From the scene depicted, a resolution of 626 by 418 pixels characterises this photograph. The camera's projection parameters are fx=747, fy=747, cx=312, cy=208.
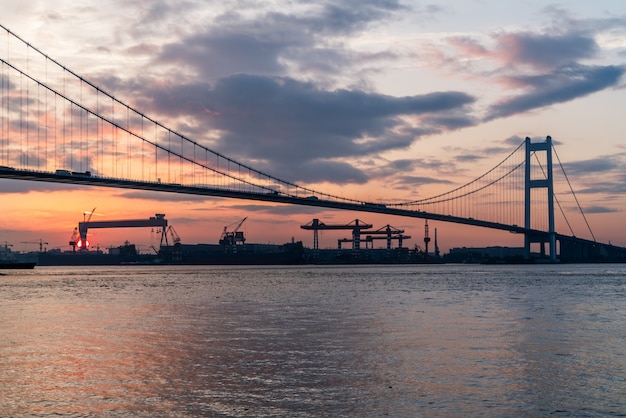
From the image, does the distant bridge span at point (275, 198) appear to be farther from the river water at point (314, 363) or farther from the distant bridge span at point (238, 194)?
the river water at point (314, 363)

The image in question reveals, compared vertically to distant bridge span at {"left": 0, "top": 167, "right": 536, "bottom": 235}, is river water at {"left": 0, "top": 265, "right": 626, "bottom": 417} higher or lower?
lower

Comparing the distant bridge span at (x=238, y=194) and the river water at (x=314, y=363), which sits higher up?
the distant bridge span at (x=238, y=194)

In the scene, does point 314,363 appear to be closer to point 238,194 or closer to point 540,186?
point 238,194

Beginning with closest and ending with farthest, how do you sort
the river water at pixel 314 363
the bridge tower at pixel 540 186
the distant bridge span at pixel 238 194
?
the river water at pixel 314 363, the distant bridge span at pixel 238 194, the bridge tower at pixel 540 186

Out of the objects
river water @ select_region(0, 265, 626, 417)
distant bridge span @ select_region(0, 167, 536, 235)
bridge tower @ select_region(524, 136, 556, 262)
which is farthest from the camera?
bridge tower @ select_region(524, 136, 556, 262)

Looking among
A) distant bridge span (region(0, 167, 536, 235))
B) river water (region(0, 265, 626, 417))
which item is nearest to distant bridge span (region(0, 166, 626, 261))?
distant bridge span (region(0, 167, 536, 235))

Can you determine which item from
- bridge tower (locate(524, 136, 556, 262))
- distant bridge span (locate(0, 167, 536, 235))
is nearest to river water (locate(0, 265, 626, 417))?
distant bridge span (locate(0, 167, 536, 235))

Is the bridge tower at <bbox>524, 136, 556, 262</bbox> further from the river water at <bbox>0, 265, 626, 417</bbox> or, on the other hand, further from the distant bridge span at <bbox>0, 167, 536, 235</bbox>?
the river water at <bbox>0, 265, 626, 417</bbox>

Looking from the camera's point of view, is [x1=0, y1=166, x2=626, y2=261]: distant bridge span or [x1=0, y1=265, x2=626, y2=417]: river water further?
[x1=0, y1=166, x2=626, y2=261]: distant bridge span

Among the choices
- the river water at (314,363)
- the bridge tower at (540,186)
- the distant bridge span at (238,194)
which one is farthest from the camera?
the bridge tower at (540,186)

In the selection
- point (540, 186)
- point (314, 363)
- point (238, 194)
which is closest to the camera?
point (314, 363)

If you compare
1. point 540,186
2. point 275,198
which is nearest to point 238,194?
point 275,198

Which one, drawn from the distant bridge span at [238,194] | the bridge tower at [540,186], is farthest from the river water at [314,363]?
the bridge tower at [540,186]

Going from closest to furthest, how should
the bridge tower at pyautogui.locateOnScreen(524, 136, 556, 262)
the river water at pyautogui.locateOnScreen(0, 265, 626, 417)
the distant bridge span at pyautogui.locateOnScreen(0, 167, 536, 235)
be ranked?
the river water at pyautogui.locateOnScreen(0, 265, 626, 417) < the distant bridge span at pyautogui.locateOnScreen(0, 167, 536, 235) < the bridge tower at pyautogui.locateOnScreen(524, 136, 556, 262)
